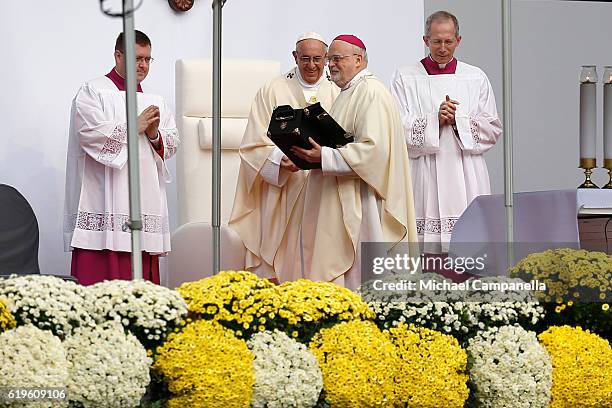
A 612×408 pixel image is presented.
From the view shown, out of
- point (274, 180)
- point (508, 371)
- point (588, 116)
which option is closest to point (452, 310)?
point (508, 371)

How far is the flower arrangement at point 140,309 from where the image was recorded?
3844 mm

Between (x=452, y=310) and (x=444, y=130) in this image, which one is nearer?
(x=452, y=310)

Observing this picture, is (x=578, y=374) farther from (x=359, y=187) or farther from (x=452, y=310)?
(x=359, y=187)

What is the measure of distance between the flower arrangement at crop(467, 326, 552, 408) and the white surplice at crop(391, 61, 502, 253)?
10.4ft

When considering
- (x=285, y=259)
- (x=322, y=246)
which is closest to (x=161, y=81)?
(x=285, y=259)

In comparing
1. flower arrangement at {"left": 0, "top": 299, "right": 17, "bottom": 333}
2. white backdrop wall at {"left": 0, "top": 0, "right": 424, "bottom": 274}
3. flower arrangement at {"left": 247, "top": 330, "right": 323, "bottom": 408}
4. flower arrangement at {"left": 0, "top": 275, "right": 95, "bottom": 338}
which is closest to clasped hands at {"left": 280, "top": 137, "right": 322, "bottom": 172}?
flower arrangement at {"left": 247, "top": 330, "right": 323, "bottom": 408}

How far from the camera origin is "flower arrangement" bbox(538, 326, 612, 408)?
4.24 m

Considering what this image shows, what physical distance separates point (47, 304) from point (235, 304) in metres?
0.63

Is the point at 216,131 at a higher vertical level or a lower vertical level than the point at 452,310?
Answer: higher

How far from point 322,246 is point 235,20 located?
363 centimetres

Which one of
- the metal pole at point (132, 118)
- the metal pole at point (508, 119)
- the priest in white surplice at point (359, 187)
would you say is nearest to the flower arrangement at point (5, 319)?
the metal pole at point (132, 118)

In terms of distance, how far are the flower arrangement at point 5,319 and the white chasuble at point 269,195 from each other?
10.3 ft

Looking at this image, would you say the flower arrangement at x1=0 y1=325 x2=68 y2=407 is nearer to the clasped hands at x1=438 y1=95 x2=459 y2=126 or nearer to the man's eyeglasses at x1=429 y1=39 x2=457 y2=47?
the clasped hands at x1=438 y1=95 x2=459 y2=126

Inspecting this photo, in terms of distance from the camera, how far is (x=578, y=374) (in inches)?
167
